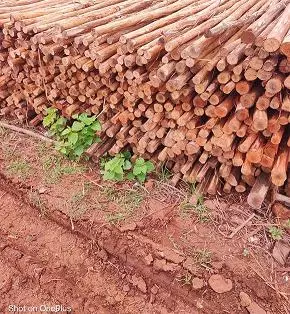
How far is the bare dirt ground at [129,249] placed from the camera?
3.46m

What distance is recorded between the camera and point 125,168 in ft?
14.2

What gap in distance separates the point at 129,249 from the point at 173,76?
166cm

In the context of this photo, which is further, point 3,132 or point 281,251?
point 3,132

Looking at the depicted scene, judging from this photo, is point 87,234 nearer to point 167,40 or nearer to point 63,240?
point 63,240

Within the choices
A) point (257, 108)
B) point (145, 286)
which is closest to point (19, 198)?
point (145, 286)

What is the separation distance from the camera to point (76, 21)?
4250 millimetres

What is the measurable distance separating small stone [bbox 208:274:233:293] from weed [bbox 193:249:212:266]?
148 millimetres

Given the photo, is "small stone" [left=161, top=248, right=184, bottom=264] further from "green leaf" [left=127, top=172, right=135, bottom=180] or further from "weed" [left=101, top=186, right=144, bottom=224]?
"green leaf" [left=127, top=172, right=135, bottom=180]

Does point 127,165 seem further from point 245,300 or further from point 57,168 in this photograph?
point 245,300

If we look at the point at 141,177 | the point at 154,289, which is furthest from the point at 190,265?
the point at 141,177

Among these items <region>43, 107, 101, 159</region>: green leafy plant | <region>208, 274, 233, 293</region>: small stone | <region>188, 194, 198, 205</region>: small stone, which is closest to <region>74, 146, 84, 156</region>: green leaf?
<region>43, 107, 101, 159</region>: green leafy plant

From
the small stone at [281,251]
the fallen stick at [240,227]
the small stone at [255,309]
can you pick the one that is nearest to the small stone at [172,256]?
the fallen stick at [240,227]

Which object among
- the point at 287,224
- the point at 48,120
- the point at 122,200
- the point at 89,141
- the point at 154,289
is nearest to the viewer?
the point at 154,289

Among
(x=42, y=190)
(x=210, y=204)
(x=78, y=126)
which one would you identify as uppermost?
(x=78, y=126)
